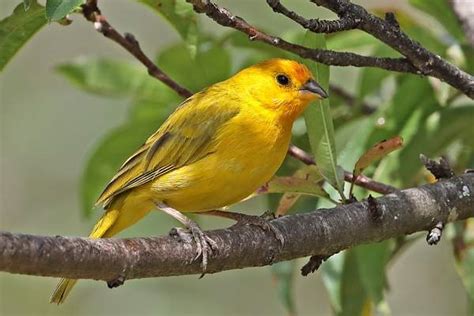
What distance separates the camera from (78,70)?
5.15m

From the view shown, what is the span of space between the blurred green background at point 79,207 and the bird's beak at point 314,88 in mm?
3282

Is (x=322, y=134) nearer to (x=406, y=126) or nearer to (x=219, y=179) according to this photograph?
(x=219, y=179)

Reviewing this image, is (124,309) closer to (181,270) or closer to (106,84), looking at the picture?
(106,84)

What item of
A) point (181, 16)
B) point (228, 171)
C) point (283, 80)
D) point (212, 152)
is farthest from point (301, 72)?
point (181, 16)

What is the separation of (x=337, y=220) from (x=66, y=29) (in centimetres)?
712

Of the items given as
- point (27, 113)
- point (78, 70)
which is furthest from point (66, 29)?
point (78, 70)

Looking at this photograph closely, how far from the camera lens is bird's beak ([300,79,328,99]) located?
388cm

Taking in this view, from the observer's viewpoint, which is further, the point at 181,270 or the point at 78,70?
the point at 78,70

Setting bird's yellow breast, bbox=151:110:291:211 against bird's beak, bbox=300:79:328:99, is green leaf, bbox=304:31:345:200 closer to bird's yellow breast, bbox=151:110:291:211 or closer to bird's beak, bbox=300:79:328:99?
bird's beak, bbox=300:79:328:99

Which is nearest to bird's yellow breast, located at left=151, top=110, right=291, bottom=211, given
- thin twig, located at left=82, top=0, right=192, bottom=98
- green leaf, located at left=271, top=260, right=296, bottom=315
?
thin twig, located at left=82, top=0, right=192, bottom=98

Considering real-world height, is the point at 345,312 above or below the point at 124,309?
above

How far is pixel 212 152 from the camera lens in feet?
13.6

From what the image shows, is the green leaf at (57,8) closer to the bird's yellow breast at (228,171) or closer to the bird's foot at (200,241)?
the bird's foot at (200,241)

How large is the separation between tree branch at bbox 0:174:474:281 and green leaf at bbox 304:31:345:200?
0.32 metres
